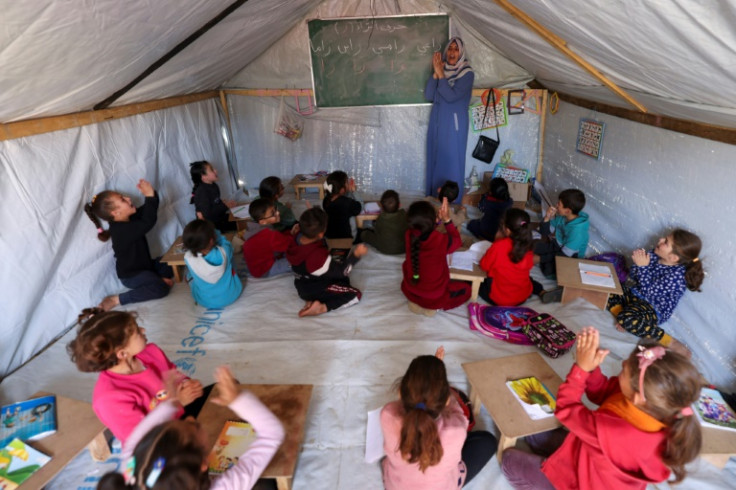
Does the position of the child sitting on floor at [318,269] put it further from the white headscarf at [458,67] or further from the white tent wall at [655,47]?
the white headscarf at [458,67]

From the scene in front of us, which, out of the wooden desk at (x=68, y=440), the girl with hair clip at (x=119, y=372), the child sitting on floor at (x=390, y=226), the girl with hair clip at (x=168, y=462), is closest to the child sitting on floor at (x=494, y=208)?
the child sitting on floor at (x=390, y=226)

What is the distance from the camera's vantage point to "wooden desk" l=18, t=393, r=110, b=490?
4.58ft

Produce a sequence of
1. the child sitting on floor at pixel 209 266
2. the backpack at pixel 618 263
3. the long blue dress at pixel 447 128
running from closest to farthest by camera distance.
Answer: the child sitting on floor at pixel 209 266
the backpack at pixel 618 263
the long blue dress at pixel 447 128

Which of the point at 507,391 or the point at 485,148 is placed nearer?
the point at 507,391

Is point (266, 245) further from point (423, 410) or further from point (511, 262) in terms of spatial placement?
point (423, 410)

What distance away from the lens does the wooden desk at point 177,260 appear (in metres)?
2.96

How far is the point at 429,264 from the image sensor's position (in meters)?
2.46

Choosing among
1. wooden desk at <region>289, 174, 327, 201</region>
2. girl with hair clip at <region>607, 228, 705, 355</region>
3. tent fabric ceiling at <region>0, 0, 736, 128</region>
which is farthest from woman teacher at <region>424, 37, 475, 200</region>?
girl with hair clip at <region>607, 228, 705, 355</region>

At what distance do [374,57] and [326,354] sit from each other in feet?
11.3

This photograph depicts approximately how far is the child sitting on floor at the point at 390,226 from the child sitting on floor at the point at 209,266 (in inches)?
49.9

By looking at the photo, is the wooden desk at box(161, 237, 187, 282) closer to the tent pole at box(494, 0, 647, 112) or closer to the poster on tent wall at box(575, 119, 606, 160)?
the tent pole at box(494, 0, 647, 112)

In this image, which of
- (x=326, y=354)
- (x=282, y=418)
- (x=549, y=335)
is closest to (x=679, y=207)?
(x=549, y=335)

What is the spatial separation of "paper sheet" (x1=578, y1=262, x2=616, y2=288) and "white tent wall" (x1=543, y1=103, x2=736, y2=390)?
14.3 inches

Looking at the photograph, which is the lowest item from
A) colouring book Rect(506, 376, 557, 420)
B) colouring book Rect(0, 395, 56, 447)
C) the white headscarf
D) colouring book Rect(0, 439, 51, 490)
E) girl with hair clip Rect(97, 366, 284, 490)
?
colouring book Rect(506, 376, 557, 420)
